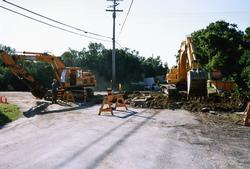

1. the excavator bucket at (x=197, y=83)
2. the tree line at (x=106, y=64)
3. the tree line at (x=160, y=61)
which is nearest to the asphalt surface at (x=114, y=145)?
the excavator bucket at (x=197, y=83)

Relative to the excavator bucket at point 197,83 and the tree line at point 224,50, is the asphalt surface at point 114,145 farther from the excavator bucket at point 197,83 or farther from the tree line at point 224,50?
the tree line at point 224,50

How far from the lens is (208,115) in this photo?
76.3 feet

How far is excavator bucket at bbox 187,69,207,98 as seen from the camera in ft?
84.6

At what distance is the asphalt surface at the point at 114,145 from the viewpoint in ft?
36.1

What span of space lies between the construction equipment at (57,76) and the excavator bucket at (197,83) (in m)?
9.71

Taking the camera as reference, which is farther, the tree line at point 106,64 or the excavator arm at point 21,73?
the tree line at point 106,64

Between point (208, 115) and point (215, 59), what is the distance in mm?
21515

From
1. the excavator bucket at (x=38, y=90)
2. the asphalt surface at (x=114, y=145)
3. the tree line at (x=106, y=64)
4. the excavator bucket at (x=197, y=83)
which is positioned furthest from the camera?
the tree line at (x=106, y=64)

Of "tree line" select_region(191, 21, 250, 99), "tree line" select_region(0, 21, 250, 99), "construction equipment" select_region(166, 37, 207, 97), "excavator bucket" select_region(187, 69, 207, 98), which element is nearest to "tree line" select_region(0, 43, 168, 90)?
"tree line" select_region(0, 21, 250, 99)

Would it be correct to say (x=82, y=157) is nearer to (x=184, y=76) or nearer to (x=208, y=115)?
(x=208, y=115)

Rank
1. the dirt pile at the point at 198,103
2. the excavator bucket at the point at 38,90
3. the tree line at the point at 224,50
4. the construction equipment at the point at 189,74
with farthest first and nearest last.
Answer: the tree line at the point at 224,50 → the excavator bucket at the point at 38,90 → the construction equipment at the point at 189,74 → the dirt pile at the point at 198,103

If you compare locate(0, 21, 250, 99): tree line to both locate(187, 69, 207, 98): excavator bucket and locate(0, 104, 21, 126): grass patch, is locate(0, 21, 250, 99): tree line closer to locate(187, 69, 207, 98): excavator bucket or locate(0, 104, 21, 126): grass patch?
locate(187, 69, 207, 98): excavator bucket

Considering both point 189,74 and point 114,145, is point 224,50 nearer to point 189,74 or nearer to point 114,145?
point 189,74

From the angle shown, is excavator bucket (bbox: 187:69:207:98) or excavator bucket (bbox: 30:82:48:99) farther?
excavator bucket (bbox: 30:82:48:99)
